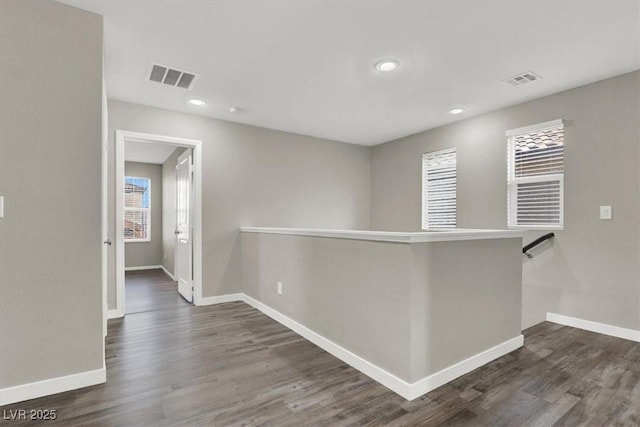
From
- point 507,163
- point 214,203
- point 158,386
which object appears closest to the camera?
point 158,386

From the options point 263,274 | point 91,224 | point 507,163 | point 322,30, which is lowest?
point 263,274

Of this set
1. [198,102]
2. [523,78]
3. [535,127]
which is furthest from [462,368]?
[198,102]

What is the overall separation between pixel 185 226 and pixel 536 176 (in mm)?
4621

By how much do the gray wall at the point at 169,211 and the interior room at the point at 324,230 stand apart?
1861 millimetres

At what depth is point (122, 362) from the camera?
2.50 metres

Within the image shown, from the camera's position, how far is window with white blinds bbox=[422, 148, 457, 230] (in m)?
4.67

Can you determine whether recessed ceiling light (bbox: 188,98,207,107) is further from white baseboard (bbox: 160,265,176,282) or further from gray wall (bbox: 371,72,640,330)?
white baseboard (bbox: 160,265,176,282)

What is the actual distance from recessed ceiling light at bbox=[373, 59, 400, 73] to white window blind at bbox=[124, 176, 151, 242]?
6.61 meters

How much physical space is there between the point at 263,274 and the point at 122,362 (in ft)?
5.51

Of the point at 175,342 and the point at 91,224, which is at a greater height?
the point at 91,224

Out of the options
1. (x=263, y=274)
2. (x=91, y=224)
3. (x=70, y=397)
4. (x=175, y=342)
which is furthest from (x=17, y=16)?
(x=263, y=274)

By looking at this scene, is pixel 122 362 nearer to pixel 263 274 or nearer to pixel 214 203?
pixel 263 274

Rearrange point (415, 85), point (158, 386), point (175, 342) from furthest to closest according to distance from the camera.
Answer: point (415, 85), point (175, 342), point (158, 386)

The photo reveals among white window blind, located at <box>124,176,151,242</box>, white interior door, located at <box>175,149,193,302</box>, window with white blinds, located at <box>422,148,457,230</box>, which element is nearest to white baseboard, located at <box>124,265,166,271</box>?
white window blind, located at <box>124,176,151,242</box>
